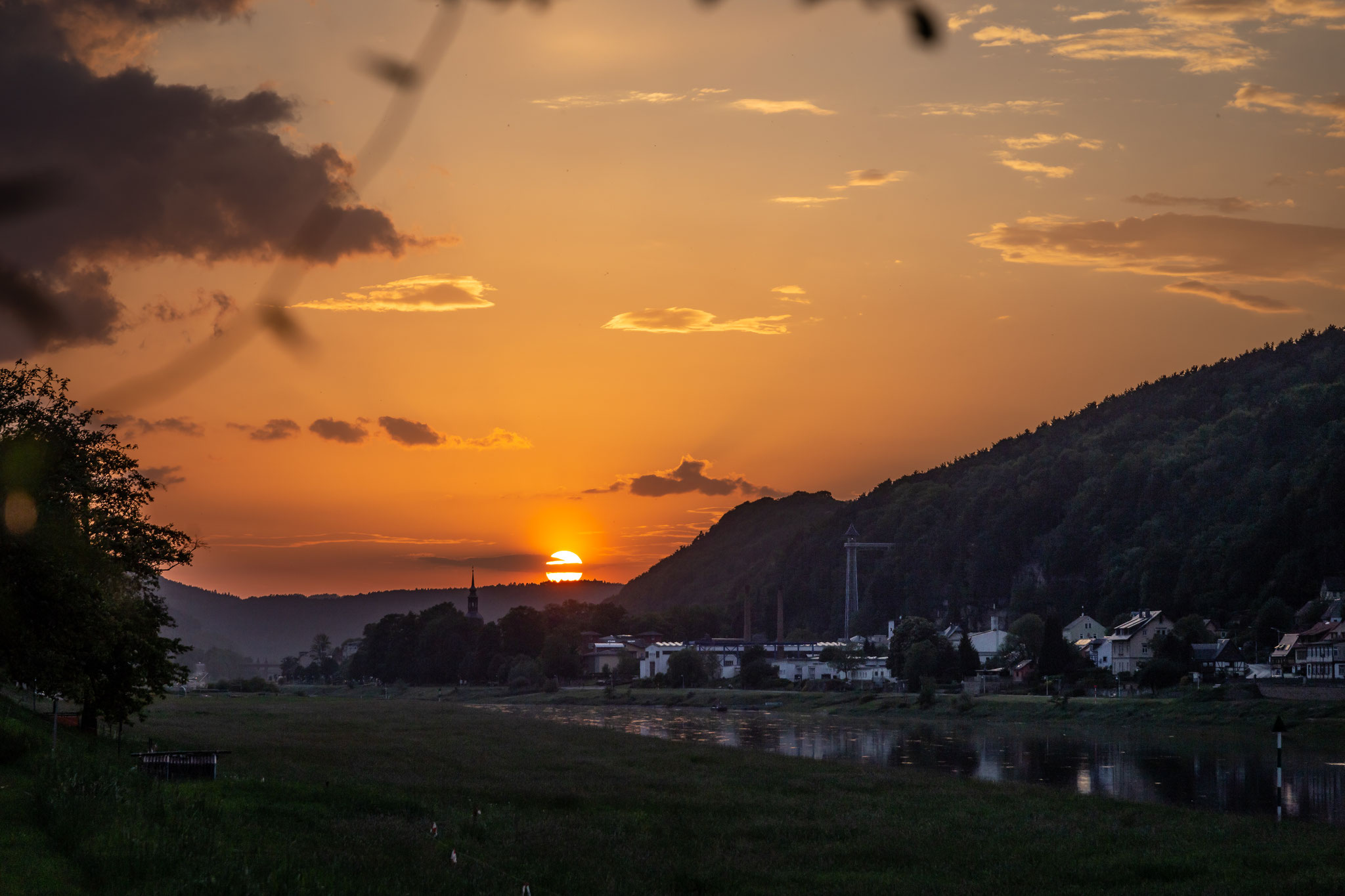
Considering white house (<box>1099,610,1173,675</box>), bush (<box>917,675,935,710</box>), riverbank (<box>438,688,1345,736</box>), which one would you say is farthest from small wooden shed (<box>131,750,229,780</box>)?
white house (<box>1099,610,1173,675</box>)

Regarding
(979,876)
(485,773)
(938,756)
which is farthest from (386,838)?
(938,756)

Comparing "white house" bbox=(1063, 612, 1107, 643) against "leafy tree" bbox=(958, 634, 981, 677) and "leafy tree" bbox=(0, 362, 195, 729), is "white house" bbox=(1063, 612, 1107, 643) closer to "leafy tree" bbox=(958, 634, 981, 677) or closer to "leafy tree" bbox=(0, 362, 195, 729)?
"leafy tree" bbox=(958, 634, 981, 677)

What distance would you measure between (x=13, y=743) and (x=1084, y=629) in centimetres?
18355

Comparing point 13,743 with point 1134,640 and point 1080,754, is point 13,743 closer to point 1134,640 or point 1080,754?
point 1080,754

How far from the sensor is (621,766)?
5641 cm

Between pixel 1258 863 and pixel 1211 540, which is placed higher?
pixel 1211 540

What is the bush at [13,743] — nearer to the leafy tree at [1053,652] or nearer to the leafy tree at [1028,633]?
the leafy tree at [1053,652]

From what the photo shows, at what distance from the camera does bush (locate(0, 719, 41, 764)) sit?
1230 inches

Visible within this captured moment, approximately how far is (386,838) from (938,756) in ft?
166

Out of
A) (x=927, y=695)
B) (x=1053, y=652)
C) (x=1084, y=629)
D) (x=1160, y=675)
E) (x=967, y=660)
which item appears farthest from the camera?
(x=1084, y=629)

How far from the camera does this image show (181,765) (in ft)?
128

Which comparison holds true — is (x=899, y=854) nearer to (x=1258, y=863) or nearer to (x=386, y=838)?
(x=1258, y=863)

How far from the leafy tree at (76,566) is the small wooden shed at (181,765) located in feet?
12.8

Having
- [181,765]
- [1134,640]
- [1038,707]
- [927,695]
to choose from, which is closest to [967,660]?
[927,695]
